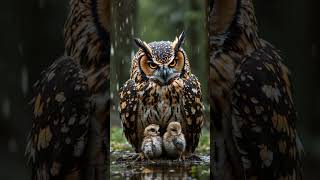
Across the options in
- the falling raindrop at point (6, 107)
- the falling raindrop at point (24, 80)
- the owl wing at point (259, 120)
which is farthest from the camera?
the falling raindrop at point (6, 107)

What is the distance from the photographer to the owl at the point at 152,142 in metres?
1.66

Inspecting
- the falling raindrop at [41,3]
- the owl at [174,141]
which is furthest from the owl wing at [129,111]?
the falling raindrop at [41,3]

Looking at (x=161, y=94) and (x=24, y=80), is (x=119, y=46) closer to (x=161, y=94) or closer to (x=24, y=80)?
(x=161, y=94)

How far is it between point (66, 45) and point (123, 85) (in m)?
0.23

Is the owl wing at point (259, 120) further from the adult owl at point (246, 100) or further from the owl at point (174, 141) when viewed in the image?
the owl at point (174, 141)

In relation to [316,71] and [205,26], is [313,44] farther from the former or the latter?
[205,26]

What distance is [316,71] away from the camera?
176cm

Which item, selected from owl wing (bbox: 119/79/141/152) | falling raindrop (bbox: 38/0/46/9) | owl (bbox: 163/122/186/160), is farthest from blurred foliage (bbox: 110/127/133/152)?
falling raindrop (bbox: 38/0/46/9)

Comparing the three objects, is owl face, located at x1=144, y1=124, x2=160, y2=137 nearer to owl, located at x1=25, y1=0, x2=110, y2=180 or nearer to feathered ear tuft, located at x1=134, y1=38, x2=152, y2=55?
owl, located at x1=25, y1=0, x2=110, y2=180

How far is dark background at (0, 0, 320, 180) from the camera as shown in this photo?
166 centimetres

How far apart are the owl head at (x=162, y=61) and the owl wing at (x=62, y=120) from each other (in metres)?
0.21

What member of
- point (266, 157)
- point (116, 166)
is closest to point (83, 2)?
point (116, 166)

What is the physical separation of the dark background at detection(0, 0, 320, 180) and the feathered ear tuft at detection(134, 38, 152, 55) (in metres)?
0.02

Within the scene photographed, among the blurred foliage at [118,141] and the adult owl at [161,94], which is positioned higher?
the adult owl at [161,94]
